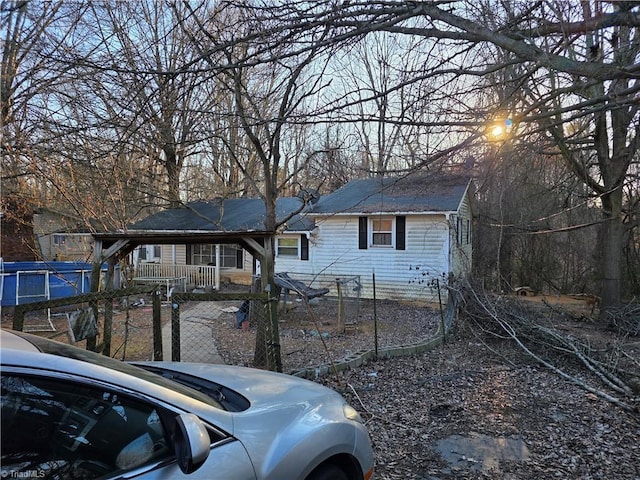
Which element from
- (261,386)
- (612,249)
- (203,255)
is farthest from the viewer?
(203,255)

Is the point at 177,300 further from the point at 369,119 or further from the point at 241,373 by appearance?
the point at 369,119

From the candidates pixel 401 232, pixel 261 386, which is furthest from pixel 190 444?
pixel 401 232

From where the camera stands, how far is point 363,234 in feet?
53.5

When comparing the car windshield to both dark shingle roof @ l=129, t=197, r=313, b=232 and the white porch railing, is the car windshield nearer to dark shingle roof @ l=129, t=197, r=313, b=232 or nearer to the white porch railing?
dark shingle roof @ l=129, t=197, r=313, b=232

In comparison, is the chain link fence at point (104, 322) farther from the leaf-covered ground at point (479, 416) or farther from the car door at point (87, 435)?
the car door at point (87, 435)

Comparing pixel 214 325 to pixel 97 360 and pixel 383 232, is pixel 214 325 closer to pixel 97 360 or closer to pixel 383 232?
pixel 383 232

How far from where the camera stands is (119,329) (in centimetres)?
976

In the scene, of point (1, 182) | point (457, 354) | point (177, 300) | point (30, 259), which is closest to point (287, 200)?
point (30, 259)

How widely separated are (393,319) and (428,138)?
20.3 ft

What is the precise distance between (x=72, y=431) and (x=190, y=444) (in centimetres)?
42

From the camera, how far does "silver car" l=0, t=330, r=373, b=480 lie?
147 cm

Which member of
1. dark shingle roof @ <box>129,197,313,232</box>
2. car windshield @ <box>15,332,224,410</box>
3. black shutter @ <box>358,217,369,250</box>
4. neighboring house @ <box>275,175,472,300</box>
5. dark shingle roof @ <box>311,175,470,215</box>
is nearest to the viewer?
car windshield @ <box>15,332,224,410</box>

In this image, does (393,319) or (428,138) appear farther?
(393,319)

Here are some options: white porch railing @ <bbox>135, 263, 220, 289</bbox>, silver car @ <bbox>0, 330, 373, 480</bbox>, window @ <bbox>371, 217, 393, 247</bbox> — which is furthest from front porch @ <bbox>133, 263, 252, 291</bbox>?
silver car @ <bbox>0, 330, 373, 480</bbox>
